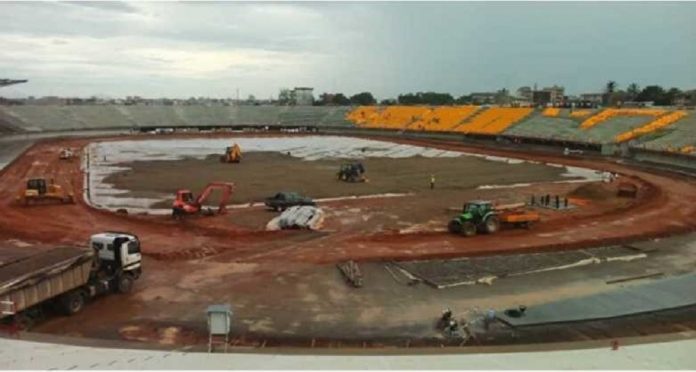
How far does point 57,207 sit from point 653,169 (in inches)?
1767

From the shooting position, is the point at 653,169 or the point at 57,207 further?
the point at 653,169

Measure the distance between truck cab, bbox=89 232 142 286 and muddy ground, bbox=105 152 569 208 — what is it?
50.2 ft

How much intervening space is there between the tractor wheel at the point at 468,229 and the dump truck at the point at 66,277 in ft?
44.3

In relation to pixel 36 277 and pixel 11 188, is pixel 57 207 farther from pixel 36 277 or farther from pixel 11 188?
pixel 36 277

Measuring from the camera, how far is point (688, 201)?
3634 centimetres

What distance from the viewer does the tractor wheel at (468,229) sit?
26844 mm

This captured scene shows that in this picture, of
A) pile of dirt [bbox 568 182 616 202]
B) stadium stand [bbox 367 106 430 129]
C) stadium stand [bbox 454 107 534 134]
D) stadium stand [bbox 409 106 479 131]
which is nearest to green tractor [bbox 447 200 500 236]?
pile of dirt [bbox 568 182 616 202]

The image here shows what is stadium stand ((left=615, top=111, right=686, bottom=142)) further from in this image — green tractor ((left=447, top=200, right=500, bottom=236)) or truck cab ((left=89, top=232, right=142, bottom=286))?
truck cab ((left=89, top=232, right=142, bottom=286))

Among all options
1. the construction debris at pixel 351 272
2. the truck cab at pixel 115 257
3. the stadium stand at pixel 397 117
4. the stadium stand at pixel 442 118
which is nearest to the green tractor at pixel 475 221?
the construction debris at pixel 351 272

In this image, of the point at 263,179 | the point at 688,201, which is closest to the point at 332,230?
the point at 263,179

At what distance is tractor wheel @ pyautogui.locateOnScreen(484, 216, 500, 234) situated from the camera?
89.4 ft

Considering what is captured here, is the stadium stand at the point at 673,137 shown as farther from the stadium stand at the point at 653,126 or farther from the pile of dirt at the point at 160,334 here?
the pile of dirt at the point at 160,334

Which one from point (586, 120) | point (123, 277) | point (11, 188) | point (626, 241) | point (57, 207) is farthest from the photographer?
point (586, 120)

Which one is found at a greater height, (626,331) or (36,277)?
(36,277)
